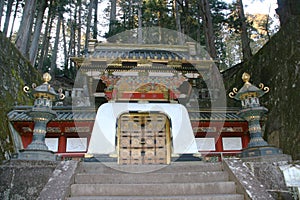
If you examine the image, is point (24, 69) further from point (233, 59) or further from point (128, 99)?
point (233, 59)

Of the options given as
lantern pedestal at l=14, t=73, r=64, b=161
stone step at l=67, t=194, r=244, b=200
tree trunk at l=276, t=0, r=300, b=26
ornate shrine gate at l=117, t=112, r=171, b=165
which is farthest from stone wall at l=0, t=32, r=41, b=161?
tree trunk at l=276, t=0, r=300, b=26

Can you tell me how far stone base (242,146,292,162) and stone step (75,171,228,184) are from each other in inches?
42.1

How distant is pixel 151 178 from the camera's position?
14.2 ft

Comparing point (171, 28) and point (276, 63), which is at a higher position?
point (171, 28)

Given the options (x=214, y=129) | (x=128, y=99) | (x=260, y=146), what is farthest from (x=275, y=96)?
(x=128, y=99)

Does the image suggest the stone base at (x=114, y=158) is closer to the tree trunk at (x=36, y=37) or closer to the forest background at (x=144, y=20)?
the forest background at (x=144, y=20)

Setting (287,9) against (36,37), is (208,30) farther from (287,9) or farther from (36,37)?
(36,37)

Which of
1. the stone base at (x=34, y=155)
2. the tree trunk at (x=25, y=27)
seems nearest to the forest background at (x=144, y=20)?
the tree trunk at (x=25, y=27)

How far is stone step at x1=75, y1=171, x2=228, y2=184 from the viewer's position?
4.30 m

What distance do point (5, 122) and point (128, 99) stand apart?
358 cm

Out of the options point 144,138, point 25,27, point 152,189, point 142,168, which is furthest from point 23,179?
point 25,27

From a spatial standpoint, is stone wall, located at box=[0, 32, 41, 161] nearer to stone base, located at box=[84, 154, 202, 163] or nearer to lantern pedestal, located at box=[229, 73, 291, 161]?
stone base, located at box=[84, 154, 202, 163]

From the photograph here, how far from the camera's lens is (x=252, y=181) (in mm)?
4000

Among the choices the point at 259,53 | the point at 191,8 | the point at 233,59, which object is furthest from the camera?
the point at 233,59
